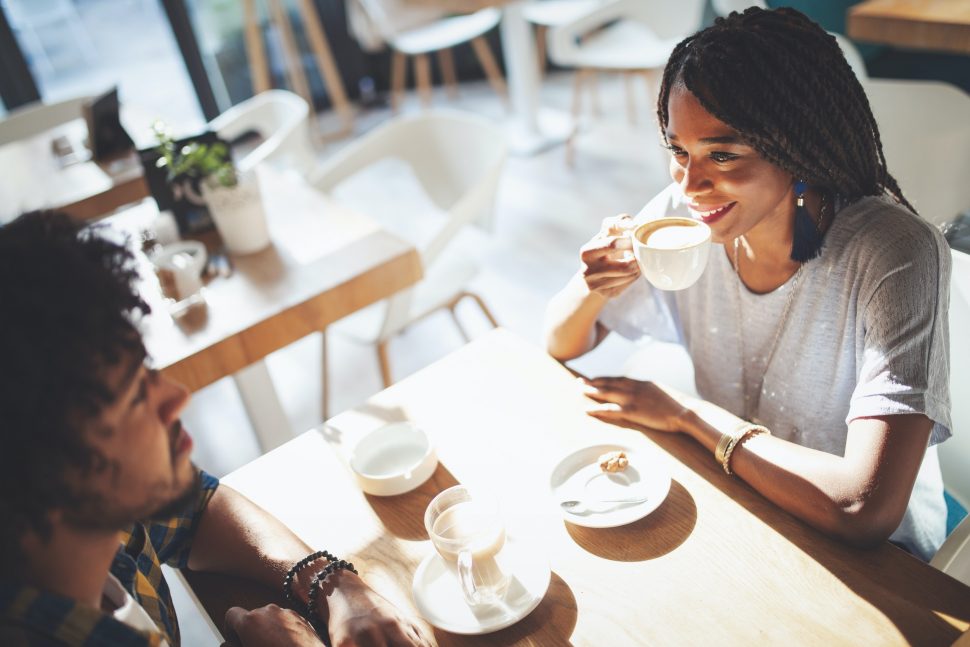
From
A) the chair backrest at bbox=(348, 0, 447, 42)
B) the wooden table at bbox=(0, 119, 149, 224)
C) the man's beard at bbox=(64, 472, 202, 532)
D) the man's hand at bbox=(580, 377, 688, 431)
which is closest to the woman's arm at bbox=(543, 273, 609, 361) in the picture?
the man's hand at bbox=(580, 377, 688, 431)

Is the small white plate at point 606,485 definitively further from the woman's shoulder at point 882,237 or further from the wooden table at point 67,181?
the wooden table at point 67,181

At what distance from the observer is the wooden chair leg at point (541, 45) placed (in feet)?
19.0

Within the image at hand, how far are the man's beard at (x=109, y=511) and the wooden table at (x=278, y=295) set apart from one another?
2.47ft

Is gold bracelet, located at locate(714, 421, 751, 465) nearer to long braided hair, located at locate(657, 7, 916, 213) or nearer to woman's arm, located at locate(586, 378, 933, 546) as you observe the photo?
woman's arm, located at locate(586, 378, 933, 546)

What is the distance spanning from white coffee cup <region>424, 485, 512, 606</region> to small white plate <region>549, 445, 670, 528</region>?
122 mm

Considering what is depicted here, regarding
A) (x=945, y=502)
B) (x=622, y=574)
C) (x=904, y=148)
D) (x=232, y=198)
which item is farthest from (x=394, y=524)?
(x=904, y=148)

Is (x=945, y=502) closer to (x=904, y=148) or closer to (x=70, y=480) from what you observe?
(x=70, y=480)

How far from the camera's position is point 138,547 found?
105cm

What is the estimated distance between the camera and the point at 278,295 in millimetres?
1769

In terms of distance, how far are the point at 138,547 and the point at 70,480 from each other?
355 mm

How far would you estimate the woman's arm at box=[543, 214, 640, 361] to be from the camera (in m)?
1.28

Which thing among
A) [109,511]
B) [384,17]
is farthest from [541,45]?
[109,511]

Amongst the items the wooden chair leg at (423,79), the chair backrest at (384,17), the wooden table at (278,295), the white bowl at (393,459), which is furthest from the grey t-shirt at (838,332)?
the wooden chair leg at (423,79)

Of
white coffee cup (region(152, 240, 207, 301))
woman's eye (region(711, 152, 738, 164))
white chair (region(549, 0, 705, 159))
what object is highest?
woman's eye (region(711, 152, 738, 164))
